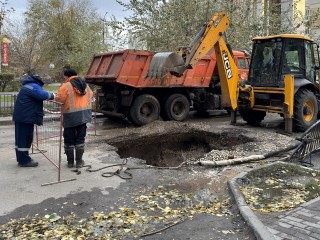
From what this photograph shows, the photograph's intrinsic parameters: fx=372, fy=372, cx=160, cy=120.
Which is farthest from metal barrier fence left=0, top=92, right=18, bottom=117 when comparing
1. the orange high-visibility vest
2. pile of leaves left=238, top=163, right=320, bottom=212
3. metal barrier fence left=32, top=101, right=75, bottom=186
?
pile of leaves left=238, top=163, right=320, bottom=212

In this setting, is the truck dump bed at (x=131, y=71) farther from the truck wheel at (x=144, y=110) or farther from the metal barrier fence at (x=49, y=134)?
the metal barrier fence at (x=49, y=134)

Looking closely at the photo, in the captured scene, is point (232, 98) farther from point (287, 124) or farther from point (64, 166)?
point (64, 166)

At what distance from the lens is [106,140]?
9.30m

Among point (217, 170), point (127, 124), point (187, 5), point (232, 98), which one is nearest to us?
point (217, 170)

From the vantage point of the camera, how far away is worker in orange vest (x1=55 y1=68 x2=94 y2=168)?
645cm

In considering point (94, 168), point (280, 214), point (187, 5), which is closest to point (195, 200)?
point (280, 214)

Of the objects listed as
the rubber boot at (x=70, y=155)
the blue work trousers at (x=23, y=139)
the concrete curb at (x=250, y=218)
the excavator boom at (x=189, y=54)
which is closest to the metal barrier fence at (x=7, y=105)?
the excavator boom at (x=189, y=54)

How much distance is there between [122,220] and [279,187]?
101 inches

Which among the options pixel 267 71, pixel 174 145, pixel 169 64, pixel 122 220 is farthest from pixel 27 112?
pixel 267 71

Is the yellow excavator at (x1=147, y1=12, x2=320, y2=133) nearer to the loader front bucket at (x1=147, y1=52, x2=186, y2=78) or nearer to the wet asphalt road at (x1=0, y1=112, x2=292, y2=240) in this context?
the loader front bucket at (x1=147, y1=52, x2=186, y2=78)

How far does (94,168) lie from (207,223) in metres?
2.94

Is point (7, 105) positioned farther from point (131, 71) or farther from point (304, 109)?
point (304, 109)

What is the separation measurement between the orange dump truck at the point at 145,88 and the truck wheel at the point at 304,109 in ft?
10.9

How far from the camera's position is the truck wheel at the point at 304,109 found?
10.1 meters
